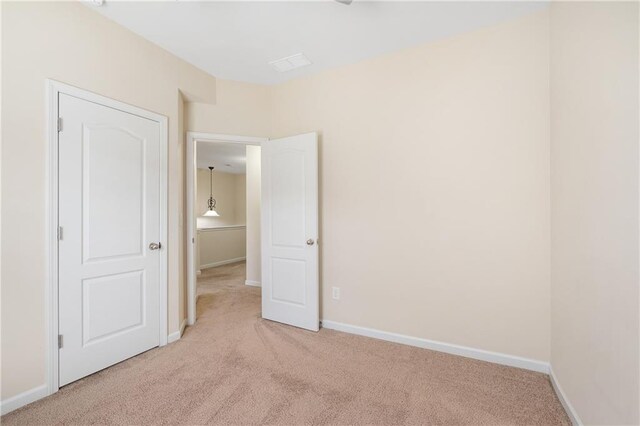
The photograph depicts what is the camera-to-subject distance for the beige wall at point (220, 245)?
6582 mm

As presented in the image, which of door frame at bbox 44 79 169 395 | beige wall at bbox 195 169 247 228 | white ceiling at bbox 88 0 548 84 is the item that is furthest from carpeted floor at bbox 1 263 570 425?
beige wall at bbox 195 169 247 228

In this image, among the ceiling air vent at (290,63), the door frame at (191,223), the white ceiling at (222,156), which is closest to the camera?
the ceiling air vent at (290,63)

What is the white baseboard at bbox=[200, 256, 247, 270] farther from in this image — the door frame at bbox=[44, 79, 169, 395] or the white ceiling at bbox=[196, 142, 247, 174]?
the door frame at bbox=[44, 79, 169, 395]

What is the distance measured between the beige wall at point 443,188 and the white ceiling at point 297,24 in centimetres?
18

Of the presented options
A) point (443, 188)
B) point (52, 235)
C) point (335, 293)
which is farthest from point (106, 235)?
point (443, 188)

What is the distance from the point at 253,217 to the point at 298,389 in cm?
346

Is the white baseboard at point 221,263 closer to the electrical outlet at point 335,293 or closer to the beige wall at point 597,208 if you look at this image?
the electrical outlet at point 335,293

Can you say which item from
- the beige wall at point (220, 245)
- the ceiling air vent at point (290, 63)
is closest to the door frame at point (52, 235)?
the ceiling air vent at point (290, 63)

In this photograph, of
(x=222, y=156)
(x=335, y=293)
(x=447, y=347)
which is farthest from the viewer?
(x=222, y=156)

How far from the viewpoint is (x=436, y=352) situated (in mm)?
2545

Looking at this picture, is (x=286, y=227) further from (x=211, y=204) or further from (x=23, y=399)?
(x=211, y=204)

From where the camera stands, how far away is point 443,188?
2.55 m

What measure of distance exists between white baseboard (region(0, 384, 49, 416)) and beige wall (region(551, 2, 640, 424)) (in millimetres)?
3160

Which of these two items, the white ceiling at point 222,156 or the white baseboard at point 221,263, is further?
the white baseboard at point 221,263
